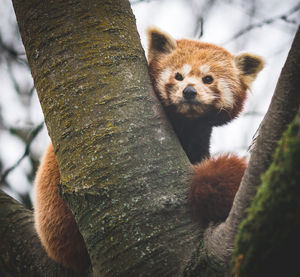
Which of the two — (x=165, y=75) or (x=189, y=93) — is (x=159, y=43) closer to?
(x=165, y=75)

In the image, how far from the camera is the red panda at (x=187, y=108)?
2.43 m

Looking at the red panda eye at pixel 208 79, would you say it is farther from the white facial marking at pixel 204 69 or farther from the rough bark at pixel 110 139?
the rough bark at pixel 110 139

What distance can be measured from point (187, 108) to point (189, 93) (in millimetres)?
137

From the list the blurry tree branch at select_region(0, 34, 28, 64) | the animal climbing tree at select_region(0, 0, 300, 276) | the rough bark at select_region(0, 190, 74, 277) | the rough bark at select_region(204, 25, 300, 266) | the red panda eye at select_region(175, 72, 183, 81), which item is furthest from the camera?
the blurry tree branch at select_region(0, 34, 28, 64)

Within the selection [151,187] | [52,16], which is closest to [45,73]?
[52,16]

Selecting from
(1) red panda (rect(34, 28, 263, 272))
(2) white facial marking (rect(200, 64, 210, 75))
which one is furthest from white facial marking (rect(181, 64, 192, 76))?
(2) white facial marking (rect(200, 64, 210, 75))

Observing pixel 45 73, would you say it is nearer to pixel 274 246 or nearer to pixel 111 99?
pixel 111 99

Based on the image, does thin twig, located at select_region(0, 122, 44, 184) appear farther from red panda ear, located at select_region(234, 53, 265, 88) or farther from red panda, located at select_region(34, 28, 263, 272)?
red panda ear, located at select_region(234, 53, 265, 88)

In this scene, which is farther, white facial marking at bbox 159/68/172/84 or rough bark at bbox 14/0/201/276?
white facial marking at bbox 159/68/172/84

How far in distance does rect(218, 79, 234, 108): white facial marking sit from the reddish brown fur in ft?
5.57

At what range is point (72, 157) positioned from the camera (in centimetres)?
180

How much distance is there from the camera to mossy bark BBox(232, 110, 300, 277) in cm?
92

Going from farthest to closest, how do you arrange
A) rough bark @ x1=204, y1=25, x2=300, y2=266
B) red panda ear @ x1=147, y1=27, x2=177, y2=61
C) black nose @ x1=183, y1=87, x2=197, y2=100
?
red panda ear @ x1=147, y1=27, x2=177, y2=61 < black nose @ x1=183, y1=87, x2=197, y2=100 < rough bark @ x1=204, y1=25, x2=300, y2=266

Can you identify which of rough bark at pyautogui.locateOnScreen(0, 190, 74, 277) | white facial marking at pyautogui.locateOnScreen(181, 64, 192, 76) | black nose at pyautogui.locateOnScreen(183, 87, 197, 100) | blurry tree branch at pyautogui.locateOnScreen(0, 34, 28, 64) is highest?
blurry tree branch at pyautogui.locateOnScreen(0, 34, 28, 64)
